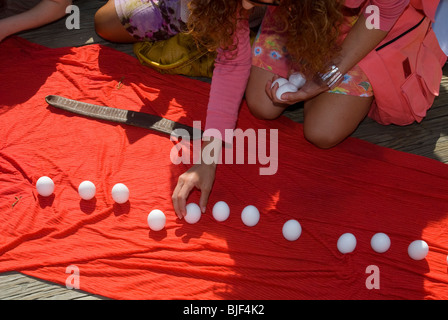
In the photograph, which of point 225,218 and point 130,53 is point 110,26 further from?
point 225,218

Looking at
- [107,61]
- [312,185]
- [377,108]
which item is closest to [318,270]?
[312,185]

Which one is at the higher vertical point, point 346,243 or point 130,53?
point 130,53

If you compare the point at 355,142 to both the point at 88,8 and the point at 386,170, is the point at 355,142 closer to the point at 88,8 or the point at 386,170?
the point at 386,170

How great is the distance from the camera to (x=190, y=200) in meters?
1.74

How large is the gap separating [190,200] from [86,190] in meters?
0.33

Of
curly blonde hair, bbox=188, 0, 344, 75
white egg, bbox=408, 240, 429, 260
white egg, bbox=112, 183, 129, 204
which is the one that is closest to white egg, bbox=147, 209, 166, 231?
white egg, bbox=112, 183, 129, 204

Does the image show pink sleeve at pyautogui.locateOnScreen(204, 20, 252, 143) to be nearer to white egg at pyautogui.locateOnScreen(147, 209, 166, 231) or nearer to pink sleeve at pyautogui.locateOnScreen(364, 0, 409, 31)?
white egg at pyautogui.locateOnScreen(147, 209, 166, 231)

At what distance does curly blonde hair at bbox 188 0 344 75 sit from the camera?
1316mm

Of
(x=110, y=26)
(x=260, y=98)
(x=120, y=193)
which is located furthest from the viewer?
(x=110, y=26)

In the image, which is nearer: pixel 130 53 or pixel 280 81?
pixel 280 81

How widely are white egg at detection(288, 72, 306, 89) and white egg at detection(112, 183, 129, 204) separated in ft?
2.15

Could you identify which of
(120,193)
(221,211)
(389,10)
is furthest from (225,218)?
(389,10)

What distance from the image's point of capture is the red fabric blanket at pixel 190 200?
155 cm

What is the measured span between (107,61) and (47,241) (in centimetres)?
87
